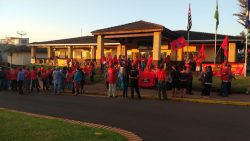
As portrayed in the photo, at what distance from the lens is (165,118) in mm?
11156

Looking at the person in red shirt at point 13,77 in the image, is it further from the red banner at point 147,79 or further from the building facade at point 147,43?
the red banner at point 147,79

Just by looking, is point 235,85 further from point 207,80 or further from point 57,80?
point 57,80

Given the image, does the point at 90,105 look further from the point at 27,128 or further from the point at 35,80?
the point at 35,80

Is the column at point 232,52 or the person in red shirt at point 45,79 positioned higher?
the column at point 232,52

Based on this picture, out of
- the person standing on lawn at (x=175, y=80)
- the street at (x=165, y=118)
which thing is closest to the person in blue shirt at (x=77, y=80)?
the street at (x=165, y=118)

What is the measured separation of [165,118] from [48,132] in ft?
14.5

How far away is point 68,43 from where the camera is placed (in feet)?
→ 138

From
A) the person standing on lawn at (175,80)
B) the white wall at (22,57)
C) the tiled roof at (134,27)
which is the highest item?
the tiled roof at (134,27)

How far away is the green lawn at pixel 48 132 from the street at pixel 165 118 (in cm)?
121

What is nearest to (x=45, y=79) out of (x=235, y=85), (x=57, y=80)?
(x=57, y=80)

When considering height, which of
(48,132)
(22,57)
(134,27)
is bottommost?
(48,132)

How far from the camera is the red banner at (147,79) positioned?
2070 centimetres

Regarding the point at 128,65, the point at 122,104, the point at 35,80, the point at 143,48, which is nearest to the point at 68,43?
the point at 143,48

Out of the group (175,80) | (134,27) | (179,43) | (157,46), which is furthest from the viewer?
(134,27)
